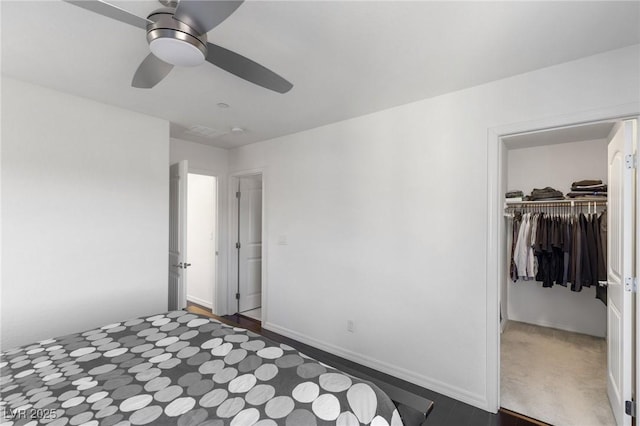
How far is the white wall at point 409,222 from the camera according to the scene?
2.07 meters

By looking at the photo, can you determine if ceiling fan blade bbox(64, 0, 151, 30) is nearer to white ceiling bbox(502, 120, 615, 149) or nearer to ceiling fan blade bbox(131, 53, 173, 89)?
ceiling fan blade bbox(131, 53, 173, 89)

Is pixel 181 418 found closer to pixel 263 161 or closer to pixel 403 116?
pixel 403 116

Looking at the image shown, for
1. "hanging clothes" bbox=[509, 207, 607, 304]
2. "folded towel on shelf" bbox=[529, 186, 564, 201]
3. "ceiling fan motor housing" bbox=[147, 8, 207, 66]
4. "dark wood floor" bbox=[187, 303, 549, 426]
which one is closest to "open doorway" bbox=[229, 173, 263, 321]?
"dark wood floor" bbox=[187, 303, 549, 426]

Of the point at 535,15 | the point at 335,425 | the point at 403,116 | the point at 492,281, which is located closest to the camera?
the point at 335,425

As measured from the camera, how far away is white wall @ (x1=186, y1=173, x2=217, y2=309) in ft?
14.5

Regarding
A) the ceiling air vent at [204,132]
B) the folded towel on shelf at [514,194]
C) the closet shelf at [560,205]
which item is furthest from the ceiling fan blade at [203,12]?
the folded towel on shelf at [514,194]

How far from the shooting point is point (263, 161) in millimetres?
3781

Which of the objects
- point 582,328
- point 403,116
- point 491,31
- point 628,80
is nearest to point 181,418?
point 491,31

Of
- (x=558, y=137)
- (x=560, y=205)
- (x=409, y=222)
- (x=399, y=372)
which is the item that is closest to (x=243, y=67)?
(x=409, y=222)

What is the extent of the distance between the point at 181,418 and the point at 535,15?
243 centimetres

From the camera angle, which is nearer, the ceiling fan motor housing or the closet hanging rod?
the ceiling fan motor housing

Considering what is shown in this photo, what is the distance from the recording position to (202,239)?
4.60 metres

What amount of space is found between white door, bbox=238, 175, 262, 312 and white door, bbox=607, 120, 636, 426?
386 centimetres

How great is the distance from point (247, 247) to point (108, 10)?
11.8ft
